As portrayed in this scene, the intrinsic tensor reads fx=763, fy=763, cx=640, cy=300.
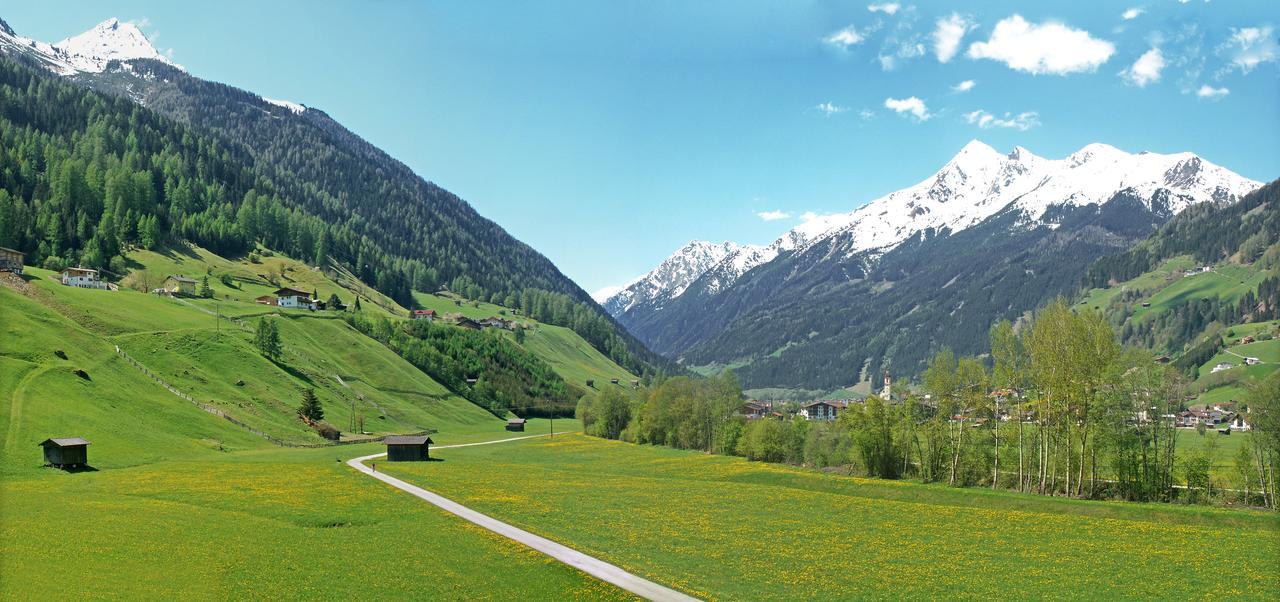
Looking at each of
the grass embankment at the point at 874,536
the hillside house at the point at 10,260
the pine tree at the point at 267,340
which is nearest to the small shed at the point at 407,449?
the grass embankment at the point at 874,536

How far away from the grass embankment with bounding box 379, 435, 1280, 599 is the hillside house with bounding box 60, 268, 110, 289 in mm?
135544

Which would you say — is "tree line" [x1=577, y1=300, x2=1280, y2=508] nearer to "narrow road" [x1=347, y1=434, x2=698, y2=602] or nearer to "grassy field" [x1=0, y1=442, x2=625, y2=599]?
"narrow road" [x1=347, y1=434, x2=698, y2=602]

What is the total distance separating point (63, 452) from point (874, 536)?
77.1 metres

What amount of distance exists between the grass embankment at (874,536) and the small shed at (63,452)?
3261 centimetres

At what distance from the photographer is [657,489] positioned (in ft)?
279

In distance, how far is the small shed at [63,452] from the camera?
75.4m

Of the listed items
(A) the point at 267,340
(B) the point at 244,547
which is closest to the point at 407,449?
(A) the point at 267,340

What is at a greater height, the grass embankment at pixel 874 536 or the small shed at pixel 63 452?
the small shed at pixel 63 452

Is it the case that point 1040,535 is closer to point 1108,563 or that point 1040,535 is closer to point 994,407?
Answer: point 1108,563

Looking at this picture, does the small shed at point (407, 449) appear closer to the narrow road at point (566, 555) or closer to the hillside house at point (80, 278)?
the narrow road at point (566, 555)

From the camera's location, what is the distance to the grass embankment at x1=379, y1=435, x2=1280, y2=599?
140ft

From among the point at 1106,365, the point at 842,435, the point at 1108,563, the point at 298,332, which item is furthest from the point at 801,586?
the point at 298,332

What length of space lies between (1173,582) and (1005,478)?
158 feet

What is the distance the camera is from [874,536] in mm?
57281
